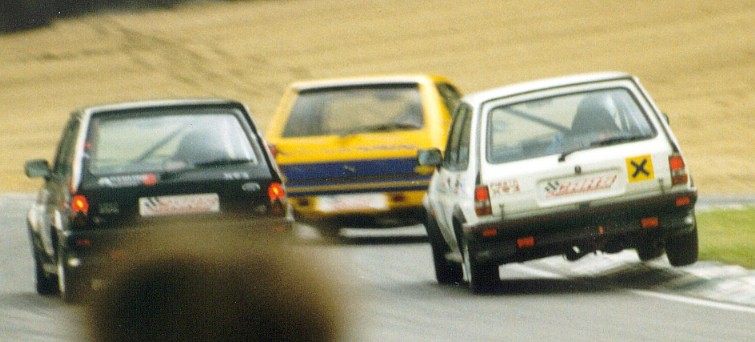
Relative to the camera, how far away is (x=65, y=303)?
12.0 m

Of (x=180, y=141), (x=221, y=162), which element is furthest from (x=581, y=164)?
(x=180, y=141)

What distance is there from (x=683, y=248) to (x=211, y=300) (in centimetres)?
354

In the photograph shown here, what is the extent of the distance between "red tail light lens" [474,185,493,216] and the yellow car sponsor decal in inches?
36.3

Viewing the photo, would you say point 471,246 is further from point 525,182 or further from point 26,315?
point 26,315

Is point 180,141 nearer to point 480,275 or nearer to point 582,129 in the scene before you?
point 480,275

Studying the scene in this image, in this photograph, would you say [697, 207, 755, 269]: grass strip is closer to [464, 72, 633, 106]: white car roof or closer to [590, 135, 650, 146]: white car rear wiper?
[590, 135, 650, 146]: white car rear wiper

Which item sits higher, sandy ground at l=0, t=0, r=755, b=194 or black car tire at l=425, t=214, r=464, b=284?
black car tire at l=425, t=214, r=464, b=284

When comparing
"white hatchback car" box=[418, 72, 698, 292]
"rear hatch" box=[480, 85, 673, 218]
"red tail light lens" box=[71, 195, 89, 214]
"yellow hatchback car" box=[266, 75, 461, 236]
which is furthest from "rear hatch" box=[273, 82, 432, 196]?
"red tail light lens" box=[71, 195, 89, 214]

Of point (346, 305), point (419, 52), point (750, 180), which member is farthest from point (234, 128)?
point (419, 52)

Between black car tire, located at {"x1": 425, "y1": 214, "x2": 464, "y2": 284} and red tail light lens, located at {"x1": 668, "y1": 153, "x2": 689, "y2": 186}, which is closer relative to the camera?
red tail light lens, located at {"x1": 668, "y1": 153, "x2": 689, "y2": 186}

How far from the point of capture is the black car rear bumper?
11.9 meters

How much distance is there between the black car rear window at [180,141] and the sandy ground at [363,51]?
2333 centimetres

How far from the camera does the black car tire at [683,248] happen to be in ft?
41.2

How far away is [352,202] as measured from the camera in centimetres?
1686
